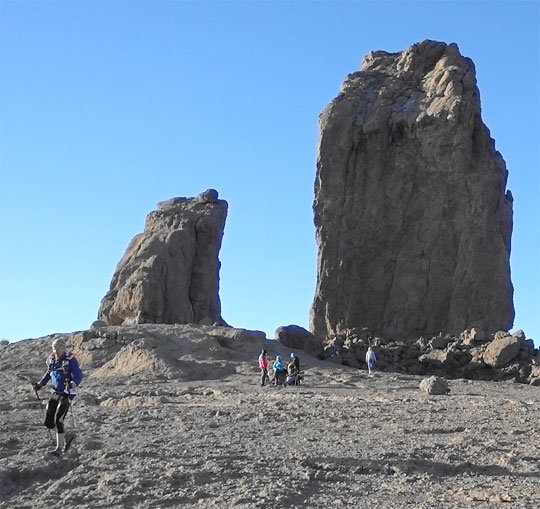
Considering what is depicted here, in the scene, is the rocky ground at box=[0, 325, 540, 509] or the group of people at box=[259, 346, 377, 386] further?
the group of people at box=[259, 346, 377, 386]

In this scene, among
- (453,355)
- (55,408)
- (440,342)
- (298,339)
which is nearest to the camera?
(55,408)

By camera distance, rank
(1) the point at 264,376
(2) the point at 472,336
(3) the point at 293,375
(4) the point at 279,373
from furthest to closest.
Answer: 1. (2) the point at 472,336
2. (3) the point at 293,375
3. (1) the point at 264,376
4. (4) the point at 279,373

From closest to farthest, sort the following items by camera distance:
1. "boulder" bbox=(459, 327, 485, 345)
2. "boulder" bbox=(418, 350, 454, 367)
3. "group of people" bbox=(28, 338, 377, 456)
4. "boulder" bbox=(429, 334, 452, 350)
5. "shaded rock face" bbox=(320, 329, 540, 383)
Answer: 1. "group of people" bbox=(28, 338, 377, 456)
2. "shaded rock face" bbox=(320, 329, 540, 383)
3. "boulder" bbox=(418, 350, 454, 367)
4. "boulder" bbox=(459, 327, 485, 345)
5. "boulder" bbox=(429, 334, 452, 350)

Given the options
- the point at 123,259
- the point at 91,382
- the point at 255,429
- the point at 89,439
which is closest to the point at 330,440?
the point at 255,429

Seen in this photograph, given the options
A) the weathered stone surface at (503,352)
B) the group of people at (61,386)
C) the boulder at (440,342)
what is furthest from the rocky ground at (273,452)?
the boulder at (440,342)

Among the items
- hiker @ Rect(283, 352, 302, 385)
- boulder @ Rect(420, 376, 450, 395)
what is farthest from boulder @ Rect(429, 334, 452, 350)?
boulder @ Rect(420, 376, 450, 395)

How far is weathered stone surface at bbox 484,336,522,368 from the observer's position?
120ft

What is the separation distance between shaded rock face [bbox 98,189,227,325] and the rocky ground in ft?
72.0

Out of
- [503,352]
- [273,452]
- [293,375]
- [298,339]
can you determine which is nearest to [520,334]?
[503,352]

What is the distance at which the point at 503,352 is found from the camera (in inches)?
1437

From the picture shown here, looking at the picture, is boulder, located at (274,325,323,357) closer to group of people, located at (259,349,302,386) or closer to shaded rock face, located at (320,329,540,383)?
shaded rock face, located at (320,329,540,383)

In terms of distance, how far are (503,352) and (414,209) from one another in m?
12.6

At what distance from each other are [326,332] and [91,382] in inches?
945

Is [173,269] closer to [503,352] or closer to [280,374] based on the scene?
[503,352]
